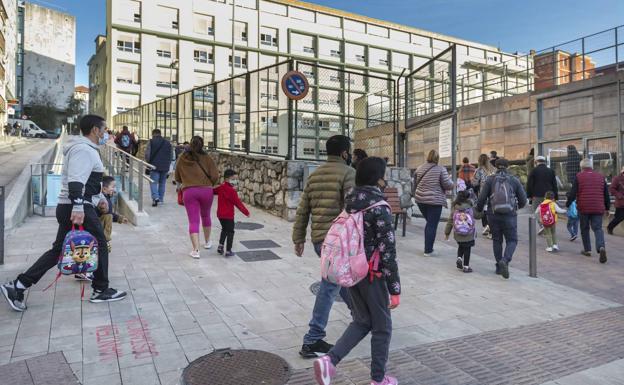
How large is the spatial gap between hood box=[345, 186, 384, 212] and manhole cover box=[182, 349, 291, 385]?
4.13 ft

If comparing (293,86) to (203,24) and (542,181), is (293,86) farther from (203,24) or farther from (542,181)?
(203,24)

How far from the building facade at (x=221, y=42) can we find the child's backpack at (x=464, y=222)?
99.2ft

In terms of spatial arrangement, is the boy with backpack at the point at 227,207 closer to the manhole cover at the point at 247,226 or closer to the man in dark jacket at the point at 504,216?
the manhole cover at the point at 247,226

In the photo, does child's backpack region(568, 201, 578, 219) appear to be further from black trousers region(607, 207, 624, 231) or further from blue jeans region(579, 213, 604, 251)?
Result: blue jeans region(579, 213, 604, 251)

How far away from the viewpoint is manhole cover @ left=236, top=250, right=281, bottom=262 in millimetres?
6496

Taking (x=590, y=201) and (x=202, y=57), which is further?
(x=202, y=57)

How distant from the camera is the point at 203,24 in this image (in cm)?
4531

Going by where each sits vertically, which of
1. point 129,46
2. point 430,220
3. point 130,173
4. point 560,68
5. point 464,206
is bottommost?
point 430,220

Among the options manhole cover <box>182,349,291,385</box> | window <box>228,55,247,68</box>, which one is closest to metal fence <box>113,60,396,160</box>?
manhole cover <box>182,349,291,385</box>

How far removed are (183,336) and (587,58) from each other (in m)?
15.5

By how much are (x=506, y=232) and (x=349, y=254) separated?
422 cm

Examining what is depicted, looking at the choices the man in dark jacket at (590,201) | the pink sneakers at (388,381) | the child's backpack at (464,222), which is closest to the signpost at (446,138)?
the man in dark jacket at (590,201)

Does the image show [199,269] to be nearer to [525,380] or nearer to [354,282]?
[354,282]

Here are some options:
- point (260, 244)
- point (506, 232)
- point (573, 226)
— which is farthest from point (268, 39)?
point (506, 232)
